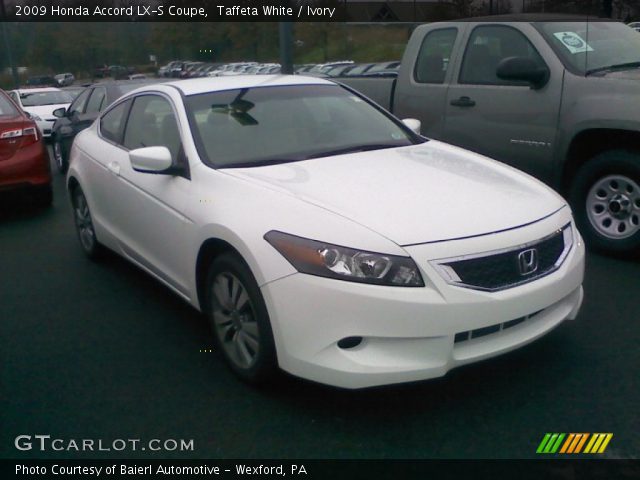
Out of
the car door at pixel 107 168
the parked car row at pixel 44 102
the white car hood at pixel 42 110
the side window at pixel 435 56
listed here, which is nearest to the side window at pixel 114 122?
the car door at pixel 107 168

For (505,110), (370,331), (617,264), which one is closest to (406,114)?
(505,110)

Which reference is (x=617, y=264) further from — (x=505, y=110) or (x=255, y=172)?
(x=255, y=172)

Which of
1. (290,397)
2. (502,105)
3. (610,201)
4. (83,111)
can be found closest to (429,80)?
(502,105)

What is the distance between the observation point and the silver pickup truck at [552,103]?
5.20m

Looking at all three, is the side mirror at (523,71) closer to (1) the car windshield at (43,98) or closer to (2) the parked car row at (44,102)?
(2) the parked car row at (44,102)

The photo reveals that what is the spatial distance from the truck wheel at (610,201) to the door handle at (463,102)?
45.7 inches

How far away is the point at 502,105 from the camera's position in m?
5.86

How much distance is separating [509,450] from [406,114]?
425 centimetres

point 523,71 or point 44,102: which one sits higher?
point 523,71

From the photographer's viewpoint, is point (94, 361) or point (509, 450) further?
point (94, 361)

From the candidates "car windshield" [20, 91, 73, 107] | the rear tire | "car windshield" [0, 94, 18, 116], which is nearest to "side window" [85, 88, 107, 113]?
"car windshield" [0, 94, 18, 116]

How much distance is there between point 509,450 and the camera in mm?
3010

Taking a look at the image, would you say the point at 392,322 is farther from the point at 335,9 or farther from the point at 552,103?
the point at 335,9

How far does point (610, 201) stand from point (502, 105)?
3.98 ft
